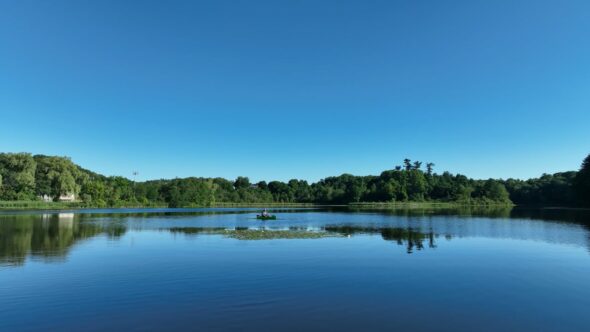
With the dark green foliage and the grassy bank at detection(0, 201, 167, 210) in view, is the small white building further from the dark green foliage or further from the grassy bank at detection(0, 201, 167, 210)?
the dark green foliage

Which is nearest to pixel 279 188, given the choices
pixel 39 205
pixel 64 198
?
pixel 64 198

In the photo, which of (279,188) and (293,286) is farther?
(279,188)

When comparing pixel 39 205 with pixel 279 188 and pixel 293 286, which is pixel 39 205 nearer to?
pixel 293 286

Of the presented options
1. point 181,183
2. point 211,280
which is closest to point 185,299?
point 211,280

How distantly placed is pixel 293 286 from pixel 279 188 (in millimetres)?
156936

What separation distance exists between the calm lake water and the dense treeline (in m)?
71.0

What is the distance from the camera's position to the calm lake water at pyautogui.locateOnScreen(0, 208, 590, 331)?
10.5 metres

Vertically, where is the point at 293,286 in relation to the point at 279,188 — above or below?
A: below

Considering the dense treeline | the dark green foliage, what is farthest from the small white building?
the dark green foliage

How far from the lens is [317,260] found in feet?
66.6

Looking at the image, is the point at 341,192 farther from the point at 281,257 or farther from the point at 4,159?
the point at 281,257

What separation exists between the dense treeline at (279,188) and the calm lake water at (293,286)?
7099 cm

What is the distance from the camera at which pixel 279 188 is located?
6732 inches

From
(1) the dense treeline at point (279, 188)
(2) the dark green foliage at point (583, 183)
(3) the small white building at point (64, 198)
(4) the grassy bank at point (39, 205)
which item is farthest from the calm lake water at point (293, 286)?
(2) the dark green foliage at point (583, 183)
